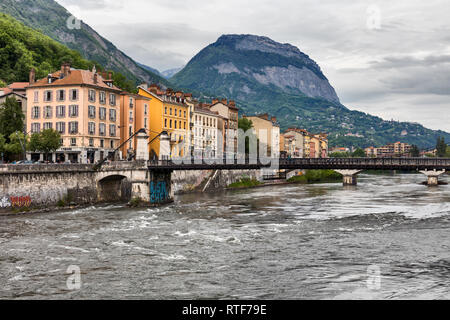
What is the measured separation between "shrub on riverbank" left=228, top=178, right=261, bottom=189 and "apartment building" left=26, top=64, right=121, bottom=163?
28.0 meters

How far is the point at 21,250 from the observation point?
94.0 feet

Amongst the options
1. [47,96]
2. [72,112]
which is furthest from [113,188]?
[47,96]

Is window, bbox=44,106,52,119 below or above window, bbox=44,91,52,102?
below

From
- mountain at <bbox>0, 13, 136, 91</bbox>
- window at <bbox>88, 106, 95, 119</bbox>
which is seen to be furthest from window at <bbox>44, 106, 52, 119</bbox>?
mountain at <bbox>0, 13, 136, 91</bbox>

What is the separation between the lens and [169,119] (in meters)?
86.3

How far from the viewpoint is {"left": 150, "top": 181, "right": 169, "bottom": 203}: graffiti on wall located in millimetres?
57062

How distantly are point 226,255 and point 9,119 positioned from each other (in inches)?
1828

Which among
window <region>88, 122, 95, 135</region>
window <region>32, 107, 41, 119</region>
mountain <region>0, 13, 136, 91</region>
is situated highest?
mountain <region>0, 13, 136, 91</region>

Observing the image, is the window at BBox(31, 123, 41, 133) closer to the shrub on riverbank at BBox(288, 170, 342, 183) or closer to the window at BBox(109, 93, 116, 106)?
the window at BBox(109, 93, 116, 106)

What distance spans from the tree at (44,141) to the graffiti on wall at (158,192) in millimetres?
14017

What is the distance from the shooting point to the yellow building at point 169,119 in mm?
83188

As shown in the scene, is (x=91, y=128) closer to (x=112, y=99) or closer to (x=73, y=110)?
(x=73, y=110)

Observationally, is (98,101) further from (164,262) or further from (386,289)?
(386,289)
